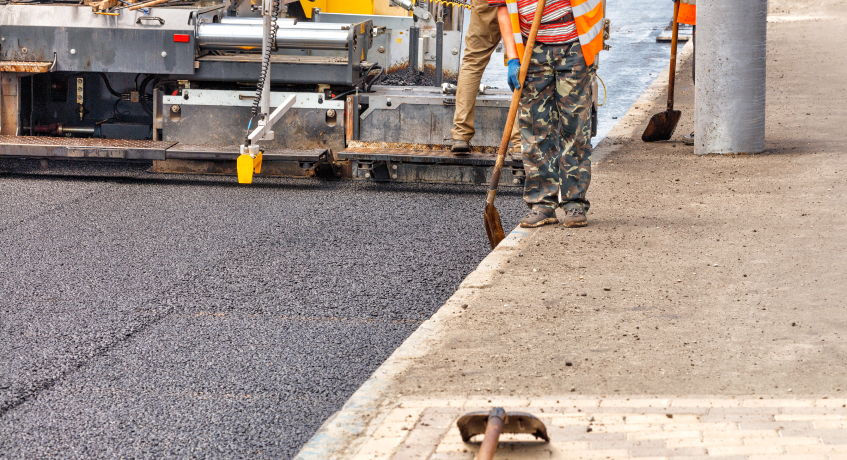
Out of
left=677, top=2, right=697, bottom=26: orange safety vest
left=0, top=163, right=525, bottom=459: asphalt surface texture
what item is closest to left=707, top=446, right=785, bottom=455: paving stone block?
left=0, top=163, right=525, bottom=459: asphalt surface texture

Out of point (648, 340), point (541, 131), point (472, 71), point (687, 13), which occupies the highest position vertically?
point (687, 13)

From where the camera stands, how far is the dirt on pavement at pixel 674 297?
3354mm

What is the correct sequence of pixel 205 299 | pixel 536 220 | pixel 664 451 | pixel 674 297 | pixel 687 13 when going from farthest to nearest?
1. pixel 687 13
2. pixel 536 220
3. pixel 205 299
4. pixel 674 297
5. pixel 664 451

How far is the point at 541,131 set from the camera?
548 centimetres

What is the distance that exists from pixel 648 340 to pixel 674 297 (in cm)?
59

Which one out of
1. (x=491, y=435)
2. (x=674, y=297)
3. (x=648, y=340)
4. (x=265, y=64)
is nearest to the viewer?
(x=491, y=435)

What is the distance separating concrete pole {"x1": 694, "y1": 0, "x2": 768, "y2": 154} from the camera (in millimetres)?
7812

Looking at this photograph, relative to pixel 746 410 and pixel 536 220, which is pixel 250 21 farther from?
pixel 746 410

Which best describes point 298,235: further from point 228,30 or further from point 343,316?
point 228,30

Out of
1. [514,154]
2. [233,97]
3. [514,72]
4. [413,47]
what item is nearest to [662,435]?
[514,72]

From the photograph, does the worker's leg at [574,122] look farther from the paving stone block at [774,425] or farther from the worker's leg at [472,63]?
the paving stone block at [774,425]

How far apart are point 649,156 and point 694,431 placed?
17.9 feet

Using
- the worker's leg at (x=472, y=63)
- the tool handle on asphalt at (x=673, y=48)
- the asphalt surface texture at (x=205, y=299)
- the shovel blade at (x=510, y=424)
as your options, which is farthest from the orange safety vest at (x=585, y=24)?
the tool handle on asphalt at (x=673, y=48)

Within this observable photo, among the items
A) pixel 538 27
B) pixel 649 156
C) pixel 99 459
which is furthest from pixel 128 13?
pixel 99 459
